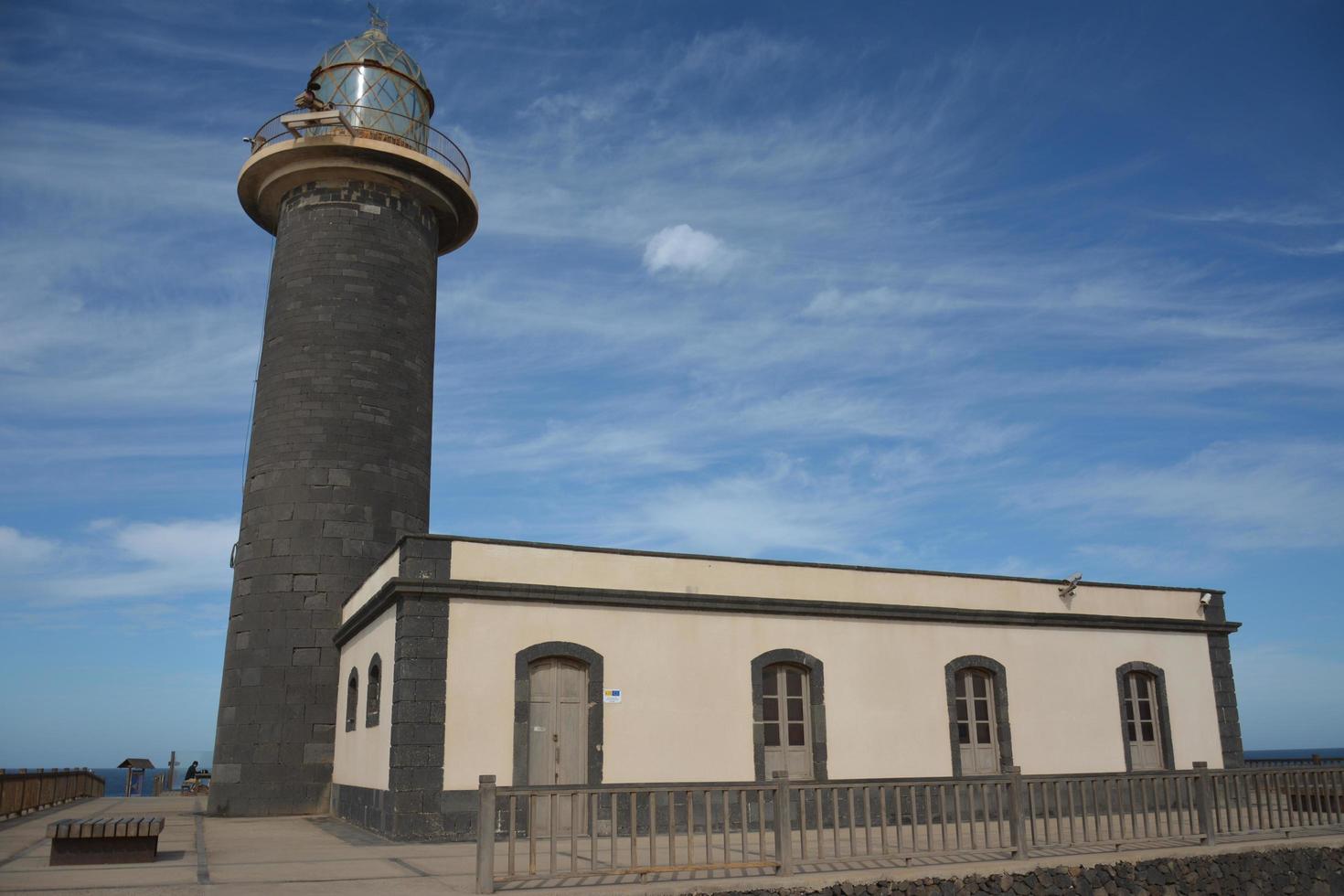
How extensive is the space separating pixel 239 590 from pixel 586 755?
7302 millimetres

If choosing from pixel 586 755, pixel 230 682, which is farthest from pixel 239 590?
pixel 586 755

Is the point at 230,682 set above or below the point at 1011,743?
above

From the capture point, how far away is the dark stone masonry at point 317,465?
15625 millimetres

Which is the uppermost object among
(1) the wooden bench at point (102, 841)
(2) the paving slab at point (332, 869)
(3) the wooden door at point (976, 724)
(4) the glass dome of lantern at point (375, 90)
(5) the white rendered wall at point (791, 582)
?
(4) the glass dome of lantern at point (375, 90)

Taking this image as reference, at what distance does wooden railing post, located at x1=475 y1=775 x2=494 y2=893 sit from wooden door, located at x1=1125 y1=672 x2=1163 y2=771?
38.2ft

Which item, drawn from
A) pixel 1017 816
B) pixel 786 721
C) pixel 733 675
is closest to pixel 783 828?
pixel 1017 816

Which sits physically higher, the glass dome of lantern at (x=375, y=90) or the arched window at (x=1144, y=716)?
the glass dome of lantern at (x=375, y=90)

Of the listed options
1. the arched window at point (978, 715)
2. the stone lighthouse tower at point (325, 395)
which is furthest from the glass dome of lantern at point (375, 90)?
the arched window at point (978, 715)

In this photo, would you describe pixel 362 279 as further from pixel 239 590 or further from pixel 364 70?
pixel 239 590

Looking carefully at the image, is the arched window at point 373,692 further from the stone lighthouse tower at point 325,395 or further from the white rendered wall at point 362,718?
the stone lighthouse tower at point 325,395

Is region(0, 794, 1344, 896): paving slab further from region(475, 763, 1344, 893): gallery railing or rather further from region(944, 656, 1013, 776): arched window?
region(944, 656, 1013, 776): arched window

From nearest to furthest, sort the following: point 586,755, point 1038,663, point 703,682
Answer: point 586,755, point 703,682, point 1038,663

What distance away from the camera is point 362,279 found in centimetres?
1727

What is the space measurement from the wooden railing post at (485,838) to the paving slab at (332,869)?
130 millimetres
